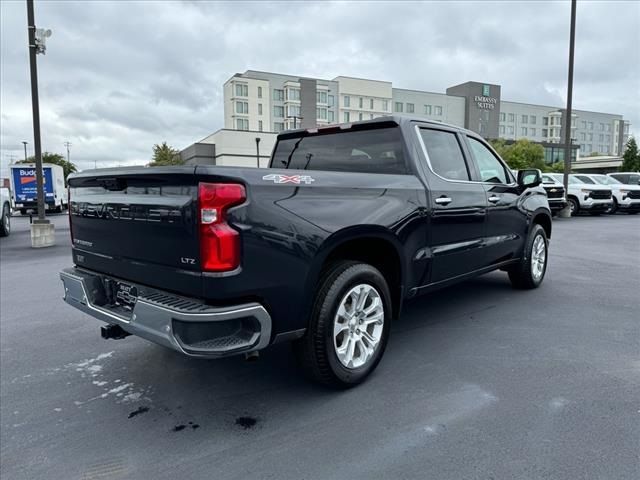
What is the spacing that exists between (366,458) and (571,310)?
360cm

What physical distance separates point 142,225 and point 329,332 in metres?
1.33

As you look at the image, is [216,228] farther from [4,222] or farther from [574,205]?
[574,205]

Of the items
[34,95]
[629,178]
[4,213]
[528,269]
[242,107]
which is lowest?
[528,269]

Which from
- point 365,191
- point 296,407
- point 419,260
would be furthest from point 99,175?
point 419,260

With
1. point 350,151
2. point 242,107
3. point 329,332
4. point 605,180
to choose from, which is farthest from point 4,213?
point 242,107

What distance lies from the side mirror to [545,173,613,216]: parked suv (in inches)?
566

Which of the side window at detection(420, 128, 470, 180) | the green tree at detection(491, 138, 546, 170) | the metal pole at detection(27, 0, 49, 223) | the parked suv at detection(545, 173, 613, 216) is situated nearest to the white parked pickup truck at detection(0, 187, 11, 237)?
the metal pole at detection(27, 0, 49, 223)

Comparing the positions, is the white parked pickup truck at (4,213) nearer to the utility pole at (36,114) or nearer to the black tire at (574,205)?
the utility pole at (36,114)

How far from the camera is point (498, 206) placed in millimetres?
4926

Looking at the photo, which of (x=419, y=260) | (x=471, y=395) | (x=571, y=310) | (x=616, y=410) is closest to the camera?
(x=616, y=410)

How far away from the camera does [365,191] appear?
10.8ft

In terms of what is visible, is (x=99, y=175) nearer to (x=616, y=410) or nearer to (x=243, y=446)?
(x=243, y=446)

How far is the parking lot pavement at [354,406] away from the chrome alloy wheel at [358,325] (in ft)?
0.83

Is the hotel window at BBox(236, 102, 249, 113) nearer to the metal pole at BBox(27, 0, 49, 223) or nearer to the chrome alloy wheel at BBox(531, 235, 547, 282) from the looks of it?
the metal pole at BBox(27, 0, 49, 223)
